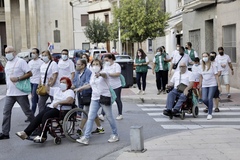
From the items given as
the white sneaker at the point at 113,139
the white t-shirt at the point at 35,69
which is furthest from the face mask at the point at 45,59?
the white sneaker at the point at 113,139

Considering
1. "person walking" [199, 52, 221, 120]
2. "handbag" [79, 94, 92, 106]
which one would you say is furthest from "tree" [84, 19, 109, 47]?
"handbag" [79, 94, 92, 106]

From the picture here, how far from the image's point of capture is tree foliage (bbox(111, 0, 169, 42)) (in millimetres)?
25453

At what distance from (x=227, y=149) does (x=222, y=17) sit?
11.6 meters

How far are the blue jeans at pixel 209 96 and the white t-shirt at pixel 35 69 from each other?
432 centimetres

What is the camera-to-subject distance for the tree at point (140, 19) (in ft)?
83.5

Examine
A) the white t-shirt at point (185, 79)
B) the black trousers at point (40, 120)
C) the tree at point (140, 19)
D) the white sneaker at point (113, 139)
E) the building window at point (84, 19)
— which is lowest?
the white sneaker at point (113, 139)

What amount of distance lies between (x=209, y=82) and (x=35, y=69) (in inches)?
178

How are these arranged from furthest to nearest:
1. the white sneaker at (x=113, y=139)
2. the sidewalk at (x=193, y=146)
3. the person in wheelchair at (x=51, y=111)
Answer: the white sneaker at (x=113, y=139) → the person in wheelchair at (x=51, y=111) → the sidewalk at (x=193, y=146)

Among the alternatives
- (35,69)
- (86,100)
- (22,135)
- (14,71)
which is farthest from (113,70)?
(22,135)

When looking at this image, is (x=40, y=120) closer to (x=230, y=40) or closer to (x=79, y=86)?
(x=79, y=86)

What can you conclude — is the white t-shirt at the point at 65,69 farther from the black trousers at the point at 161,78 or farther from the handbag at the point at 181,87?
the black trousers at the point at 161,78

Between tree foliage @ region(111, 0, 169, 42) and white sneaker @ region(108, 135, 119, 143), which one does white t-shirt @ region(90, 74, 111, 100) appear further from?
tree foliage @ region(111, 0, 169, 42)

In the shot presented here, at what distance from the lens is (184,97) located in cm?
1018

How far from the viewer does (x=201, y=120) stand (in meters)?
10.3
